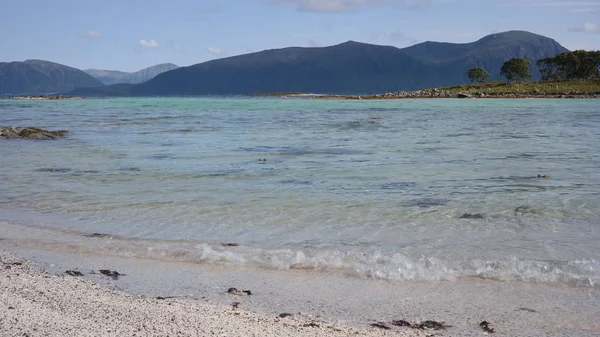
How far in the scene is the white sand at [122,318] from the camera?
163 inches

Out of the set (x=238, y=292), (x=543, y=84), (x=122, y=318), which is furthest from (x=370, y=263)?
(x=543, y=84)

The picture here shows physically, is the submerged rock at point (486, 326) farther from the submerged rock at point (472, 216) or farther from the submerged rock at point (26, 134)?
the submerged rock at point (26, 134)

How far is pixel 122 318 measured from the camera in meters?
4.37

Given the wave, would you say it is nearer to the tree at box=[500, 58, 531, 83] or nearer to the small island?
the small island

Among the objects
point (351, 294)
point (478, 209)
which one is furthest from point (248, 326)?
point (478, 209)

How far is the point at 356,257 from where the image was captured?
21.4 feet

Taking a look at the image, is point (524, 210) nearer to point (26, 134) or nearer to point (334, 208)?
point (334, 208)

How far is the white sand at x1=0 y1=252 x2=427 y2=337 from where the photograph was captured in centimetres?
413

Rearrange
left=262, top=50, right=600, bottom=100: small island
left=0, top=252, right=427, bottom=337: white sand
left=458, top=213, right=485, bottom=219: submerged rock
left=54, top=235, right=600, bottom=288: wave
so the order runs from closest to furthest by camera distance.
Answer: left=0, top=252, right=427, bottom=337: white sand < left=54, top=235, right=600, bottom=288: wave < left=458, top=213, right=485, bottom=219: submerged rock < left=262, top=50, right=600, bottom=100: small island

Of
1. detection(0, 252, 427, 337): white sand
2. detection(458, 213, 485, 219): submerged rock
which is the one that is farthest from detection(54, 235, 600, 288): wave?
detection(458, 213, 485, 219): submerged rock

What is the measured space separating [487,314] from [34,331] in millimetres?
3397

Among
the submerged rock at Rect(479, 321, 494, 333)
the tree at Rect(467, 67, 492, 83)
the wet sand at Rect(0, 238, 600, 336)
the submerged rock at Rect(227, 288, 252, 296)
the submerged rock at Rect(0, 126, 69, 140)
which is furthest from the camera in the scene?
the tree at Rect(467, 67, 492, 83)

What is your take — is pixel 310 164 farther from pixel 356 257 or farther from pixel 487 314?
pixel 487 314

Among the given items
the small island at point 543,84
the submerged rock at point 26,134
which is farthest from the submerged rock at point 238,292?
the small island at point 543,84
